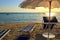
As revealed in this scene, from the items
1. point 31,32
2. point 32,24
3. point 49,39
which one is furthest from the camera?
point 32,24

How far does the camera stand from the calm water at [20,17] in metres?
2.52

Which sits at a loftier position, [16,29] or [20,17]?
[20,17]

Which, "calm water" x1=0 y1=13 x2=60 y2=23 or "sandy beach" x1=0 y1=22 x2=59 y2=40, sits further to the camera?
"calm water" x1=0 y1=13 x2=60 y2=23

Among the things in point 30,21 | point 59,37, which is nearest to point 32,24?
point 30,21

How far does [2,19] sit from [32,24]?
57cm

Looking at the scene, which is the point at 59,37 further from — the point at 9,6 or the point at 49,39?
the point at 9,6

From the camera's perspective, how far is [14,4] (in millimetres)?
2557

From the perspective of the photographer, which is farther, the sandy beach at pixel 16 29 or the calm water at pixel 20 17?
the calm water at pixel 20 17

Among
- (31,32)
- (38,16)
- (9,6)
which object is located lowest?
(31,32)

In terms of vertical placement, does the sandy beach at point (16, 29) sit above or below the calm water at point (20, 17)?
below

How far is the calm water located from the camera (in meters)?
2.52

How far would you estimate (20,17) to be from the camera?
254cm

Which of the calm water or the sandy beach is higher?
the calm water

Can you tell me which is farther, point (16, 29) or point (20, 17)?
point (20, 17)
